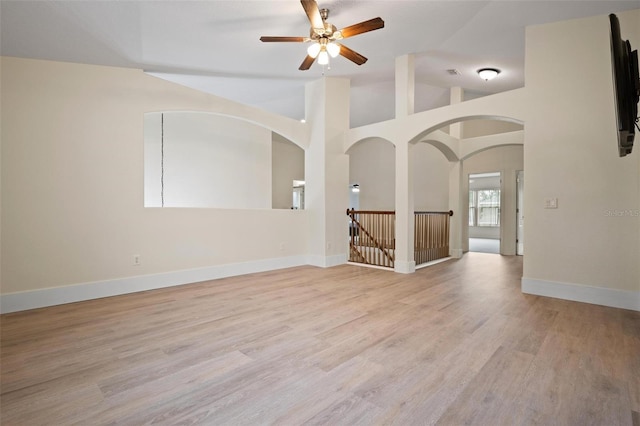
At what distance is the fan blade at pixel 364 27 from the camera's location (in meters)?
2.97

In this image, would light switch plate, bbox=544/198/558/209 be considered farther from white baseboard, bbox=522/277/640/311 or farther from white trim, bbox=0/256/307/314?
white trim, bbox=0/256/307/314

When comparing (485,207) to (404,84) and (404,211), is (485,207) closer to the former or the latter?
(404,211)

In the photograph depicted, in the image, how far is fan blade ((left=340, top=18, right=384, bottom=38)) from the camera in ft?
9.75

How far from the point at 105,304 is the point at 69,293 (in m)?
0.48

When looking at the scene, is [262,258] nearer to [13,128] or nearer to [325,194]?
[325,194]

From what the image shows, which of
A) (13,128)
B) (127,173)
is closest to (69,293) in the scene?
(127,173)

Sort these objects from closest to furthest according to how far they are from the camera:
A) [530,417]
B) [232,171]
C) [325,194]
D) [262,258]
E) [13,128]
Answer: [530,417]
[13,128]
[262,258]
[325,194]
[232,171]

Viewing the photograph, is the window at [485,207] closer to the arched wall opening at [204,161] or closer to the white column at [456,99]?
the white column at [456,99]

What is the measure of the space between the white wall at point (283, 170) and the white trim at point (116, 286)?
15.3 ft

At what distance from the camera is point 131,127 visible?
3.90 meters

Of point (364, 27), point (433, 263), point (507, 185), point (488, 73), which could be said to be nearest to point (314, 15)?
point (364, 27)

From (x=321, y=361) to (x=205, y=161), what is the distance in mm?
5621

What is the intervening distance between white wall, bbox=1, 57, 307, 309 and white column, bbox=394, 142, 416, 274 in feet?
10.2

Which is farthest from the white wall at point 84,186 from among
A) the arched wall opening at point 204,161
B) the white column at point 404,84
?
the white column at point 404,84
